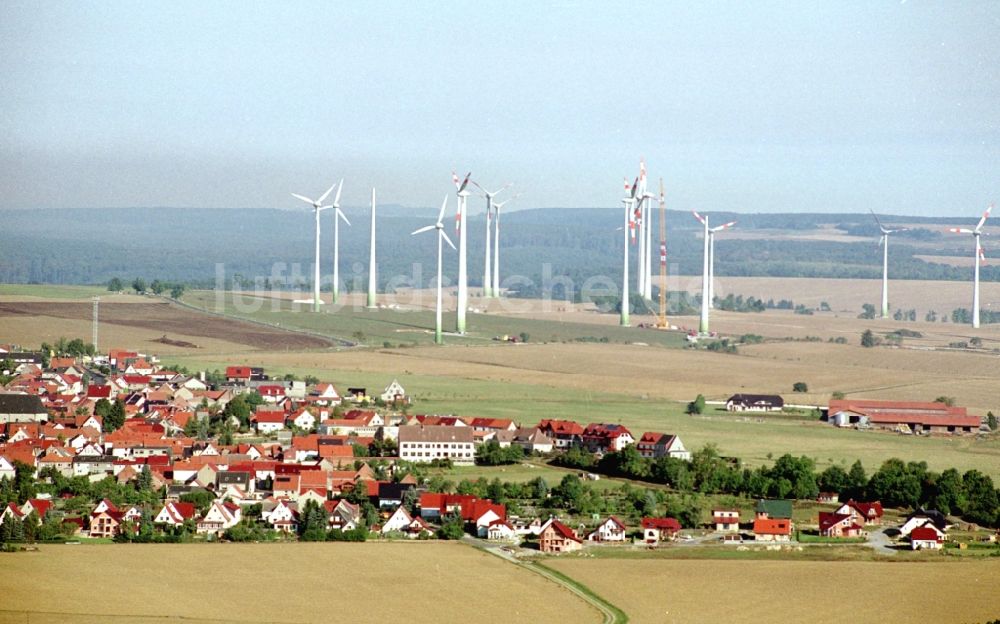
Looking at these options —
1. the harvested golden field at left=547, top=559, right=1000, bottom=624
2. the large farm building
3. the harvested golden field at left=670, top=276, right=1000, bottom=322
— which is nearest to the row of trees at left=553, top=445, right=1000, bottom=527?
the harvested golden field at left=547, top=559, right=1000, bottom=624

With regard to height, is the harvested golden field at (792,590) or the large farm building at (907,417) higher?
the large farm building at (907,417)

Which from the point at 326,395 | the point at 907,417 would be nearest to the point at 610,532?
the point at 907,417

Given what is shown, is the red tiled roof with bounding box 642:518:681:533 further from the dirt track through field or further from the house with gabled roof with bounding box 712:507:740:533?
the dirt track through field

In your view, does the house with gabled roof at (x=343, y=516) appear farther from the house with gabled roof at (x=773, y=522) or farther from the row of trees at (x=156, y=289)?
the row of trees at (x=156, y=289)

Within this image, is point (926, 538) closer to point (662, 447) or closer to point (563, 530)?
point (563, 530)

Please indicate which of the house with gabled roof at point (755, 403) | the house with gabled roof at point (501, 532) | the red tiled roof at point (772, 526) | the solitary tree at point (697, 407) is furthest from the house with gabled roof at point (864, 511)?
the house with gabled roof at point (755, 403)

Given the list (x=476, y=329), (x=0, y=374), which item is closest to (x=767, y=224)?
(x=476, y=329)

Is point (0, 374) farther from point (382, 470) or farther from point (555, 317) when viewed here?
point (555, 317)
